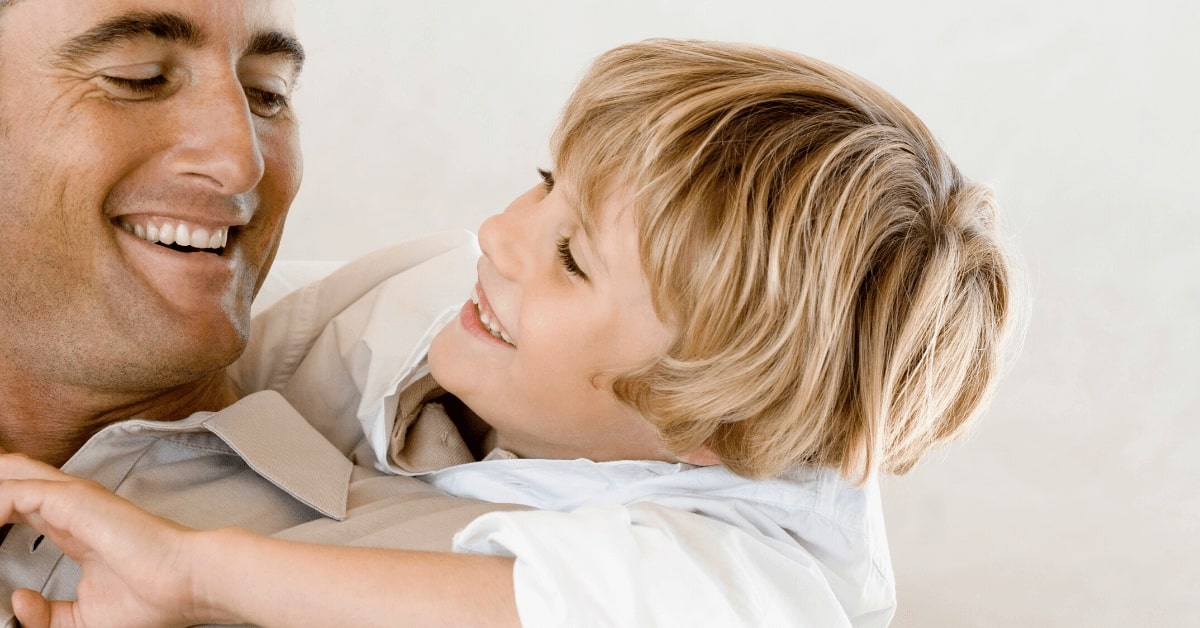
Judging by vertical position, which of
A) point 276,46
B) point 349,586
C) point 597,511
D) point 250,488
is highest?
point 276,46

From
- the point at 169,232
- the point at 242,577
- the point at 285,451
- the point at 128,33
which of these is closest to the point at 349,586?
the point at 242,577

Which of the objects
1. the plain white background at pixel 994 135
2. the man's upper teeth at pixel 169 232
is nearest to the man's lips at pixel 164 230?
the man's upper teeth at pixel 169 232

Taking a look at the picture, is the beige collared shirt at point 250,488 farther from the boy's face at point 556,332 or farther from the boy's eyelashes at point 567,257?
the boy's eyelashes at point 567,257

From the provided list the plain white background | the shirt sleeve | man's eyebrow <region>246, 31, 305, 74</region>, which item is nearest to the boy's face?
the shirt sleeve

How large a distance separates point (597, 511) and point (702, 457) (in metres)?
0.30

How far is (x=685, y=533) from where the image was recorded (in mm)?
1521

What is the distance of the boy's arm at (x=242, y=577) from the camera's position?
4.71ft

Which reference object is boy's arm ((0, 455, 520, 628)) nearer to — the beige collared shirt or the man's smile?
the beige collared shirt

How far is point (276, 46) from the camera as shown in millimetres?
1909

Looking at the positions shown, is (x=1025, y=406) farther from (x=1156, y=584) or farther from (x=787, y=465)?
(x=787, y=465)

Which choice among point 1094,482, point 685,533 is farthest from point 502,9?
point 685,533

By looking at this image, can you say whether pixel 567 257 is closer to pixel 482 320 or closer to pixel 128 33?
pixel 482 320

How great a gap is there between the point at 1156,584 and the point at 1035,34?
5.72ft

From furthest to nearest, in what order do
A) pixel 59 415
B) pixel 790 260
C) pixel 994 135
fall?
pixel 994 135 → pixel 59 415 → pixel 790 260
